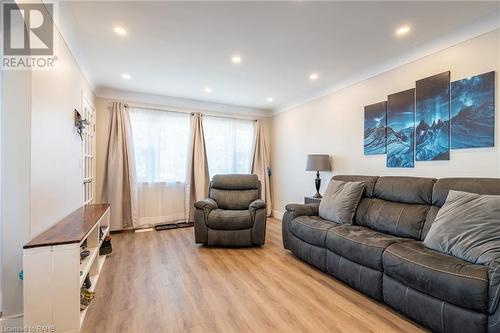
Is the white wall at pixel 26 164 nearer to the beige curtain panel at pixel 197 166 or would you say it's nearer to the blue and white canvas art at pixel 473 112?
the beige curtain panel at pixel 197 166

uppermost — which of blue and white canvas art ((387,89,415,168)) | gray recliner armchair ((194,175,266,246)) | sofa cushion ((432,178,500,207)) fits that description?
blue and white canvas art ((387,89,415,168))

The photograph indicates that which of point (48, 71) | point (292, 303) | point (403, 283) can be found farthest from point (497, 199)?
point (48, 71)

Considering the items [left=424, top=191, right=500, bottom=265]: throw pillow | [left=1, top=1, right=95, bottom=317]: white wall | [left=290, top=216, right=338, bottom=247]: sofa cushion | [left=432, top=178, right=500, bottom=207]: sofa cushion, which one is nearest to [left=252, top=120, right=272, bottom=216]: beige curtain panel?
[left=290, top=216, right=338, bottom=247]: sofa cushion

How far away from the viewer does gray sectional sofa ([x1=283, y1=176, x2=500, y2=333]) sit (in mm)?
1434

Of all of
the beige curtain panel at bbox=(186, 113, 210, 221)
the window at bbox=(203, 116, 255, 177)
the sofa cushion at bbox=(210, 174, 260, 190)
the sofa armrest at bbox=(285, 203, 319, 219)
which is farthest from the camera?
the window at bbox=(203, 116, 255, 177)

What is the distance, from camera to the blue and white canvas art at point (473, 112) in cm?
213

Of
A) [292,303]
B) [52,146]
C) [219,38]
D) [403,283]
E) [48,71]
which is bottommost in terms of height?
[292,303]

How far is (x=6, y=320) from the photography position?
154 cm

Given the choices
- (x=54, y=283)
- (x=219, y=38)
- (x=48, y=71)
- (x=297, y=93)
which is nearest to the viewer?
(x=54, y=283)

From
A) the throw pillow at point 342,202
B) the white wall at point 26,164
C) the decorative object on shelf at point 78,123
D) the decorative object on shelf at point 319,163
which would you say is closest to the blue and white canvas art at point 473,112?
the throw pillow at point 342,202

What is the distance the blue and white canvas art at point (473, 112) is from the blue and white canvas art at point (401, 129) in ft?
1.39

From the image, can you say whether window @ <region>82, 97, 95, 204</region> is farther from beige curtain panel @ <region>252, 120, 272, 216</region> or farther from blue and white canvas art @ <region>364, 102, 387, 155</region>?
blue and white canvas art @ <region>364, 102, 387, 155</region>

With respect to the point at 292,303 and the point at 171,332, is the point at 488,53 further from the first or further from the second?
the point at 171,332

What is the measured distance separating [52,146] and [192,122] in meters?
2.95
